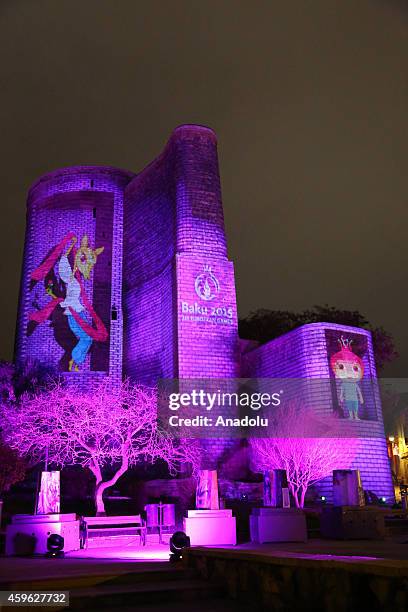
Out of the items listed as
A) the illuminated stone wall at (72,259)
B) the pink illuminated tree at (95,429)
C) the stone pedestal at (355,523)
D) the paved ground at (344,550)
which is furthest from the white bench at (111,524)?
the illuminated stone wall at (72,259)

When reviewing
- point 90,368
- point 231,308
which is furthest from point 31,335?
point 231,308

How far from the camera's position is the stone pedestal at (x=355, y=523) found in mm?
10547

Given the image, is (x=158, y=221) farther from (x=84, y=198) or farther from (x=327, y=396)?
(x=327, y=396)

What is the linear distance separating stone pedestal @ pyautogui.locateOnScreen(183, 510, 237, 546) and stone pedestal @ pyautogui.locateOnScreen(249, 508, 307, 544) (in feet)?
1.97

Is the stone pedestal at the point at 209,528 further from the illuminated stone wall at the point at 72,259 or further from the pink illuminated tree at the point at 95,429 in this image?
the illuminated stone wall at the point at 72,259

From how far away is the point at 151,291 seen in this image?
25078 millimetres

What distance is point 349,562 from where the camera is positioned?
150 inches

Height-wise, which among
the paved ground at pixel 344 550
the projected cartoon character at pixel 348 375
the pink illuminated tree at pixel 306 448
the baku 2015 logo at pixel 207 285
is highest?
the baku 2015 logo at pixel 207 285

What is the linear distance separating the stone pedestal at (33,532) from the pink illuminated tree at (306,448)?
30.0 ft

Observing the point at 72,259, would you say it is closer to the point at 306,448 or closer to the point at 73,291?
the point at 73,291

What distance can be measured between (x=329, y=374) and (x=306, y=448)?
286 cm

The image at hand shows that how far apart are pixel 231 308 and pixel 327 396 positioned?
5706mm

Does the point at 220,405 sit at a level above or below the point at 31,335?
below

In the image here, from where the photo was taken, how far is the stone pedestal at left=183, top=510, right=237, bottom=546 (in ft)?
30.6
